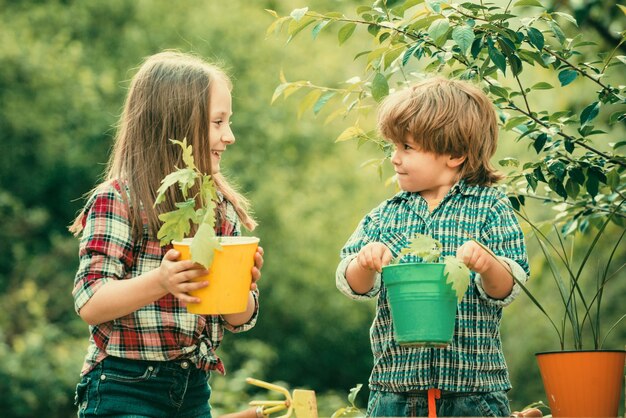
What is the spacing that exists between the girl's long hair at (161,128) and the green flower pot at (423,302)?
0.75m

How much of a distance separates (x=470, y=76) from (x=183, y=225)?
993 millimetres

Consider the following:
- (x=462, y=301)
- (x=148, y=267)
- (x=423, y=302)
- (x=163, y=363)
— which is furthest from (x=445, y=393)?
(x=148, y=267)

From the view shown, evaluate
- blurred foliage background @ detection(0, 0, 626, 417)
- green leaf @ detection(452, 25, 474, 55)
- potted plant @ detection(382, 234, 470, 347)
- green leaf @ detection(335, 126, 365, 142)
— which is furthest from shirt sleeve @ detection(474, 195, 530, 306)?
blurred foliage background @ detection(0, 0, 626, 417)

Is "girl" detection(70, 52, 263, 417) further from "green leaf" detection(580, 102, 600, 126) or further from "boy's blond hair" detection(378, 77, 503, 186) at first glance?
"green leaf" detection(580, 102, 600, 126)

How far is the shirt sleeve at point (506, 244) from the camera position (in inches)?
90.4

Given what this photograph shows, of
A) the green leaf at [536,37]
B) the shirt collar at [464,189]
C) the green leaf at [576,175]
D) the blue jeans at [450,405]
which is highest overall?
the green leaf at [536,37]

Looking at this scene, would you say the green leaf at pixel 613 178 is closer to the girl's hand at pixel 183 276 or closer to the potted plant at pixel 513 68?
the potted plant at pixel 513 68

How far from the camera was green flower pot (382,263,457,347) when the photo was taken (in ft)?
6.39

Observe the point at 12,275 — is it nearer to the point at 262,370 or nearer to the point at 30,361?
the point at 30,361

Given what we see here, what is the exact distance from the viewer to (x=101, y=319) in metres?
A: 2.31

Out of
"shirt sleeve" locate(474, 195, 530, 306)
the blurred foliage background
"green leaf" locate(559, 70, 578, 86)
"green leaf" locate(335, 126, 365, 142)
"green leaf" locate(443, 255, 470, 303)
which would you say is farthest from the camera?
the blurred foliage background

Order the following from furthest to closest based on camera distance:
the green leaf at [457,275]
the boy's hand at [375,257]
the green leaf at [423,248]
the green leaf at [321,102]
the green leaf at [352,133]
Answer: the green leaf at [352,133]
the green leaf at [321,102]
the boy's hand at [375,257]
the green leaf at [423,248]
the green leaf at [457,275]

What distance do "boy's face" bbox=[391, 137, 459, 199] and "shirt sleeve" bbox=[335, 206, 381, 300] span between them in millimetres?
139

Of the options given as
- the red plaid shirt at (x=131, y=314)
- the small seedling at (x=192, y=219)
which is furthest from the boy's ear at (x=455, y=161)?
the red plaid shirt at (x=131, y=314)
